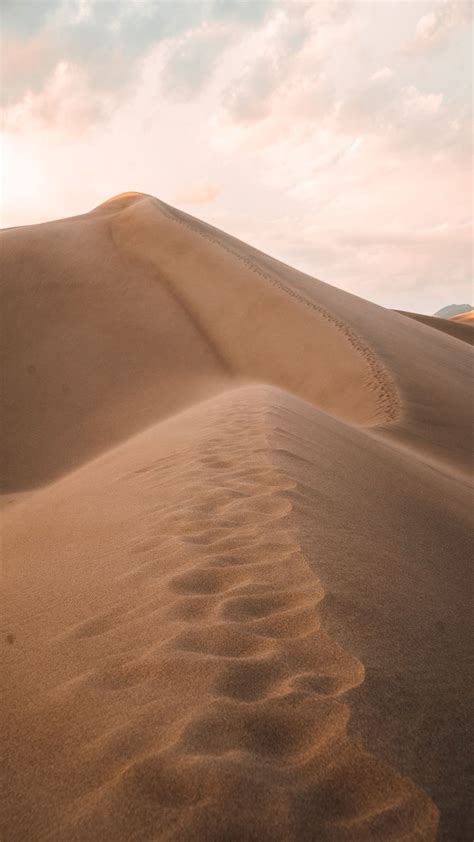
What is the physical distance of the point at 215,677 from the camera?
6.92 feet

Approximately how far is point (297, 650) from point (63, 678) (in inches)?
32.5

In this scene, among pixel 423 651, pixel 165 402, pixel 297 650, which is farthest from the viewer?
pixel 165 402

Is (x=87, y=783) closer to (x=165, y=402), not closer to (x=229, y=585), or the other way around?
(x=229, y=585)

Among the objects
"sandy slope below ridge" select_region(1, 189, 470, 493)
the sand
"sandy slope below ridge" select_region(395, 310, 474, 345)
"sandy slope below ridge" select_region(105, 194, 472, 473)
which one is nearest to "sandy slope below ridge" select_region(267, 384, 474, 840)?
the sand

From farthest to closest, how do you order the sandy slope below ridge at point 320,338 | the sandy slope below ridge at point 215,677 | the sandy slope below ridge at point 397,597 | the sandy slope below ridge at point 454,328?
the sandy slope below ridge at point 454,328
the sandy slope below ridge at point 320,338
the sandy slope below ridge at point 397,597
the sandy slope below ridge at point 215,677

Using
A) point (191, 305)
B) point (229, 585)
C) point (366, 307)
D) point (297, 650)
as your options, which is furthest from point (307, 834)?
point (366, 307)

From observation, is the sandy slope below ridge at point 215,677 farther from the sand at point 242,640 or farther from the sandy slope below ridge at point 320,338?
the sandy slope below ridge at point 320,338

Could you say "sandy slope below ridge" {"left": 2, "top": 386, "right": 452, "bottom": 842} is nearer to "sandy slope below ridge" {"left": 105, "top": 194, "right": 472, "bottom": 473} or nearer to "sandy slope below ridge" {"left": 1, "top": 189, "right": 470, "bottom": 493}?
"sandy slope below ridge" {"left": 105, "top": 194, "right": 472, "bottom": 473}

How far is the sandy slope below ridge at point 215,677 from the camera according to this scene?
63.9 inches

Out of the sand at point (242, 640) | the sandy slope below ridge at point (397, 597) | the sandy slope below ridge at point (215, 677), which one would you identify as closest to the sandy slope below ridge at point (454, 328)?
the sand at point (242, 640)

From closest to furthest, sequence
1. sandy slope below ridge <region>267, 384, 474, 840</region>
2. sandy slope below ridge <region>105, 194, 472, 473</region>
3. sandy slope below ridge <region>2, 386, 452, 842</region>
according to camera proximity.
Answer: sandy slope below ridge <region>2, 386, 452, 842</region>
sandy slope below ridge <region>267, 384, 474, 840</region>
sandy slope below ridge <region>105, 194, 472, 473</region>

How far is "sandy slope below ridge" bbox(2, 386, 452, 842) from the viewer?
162cm

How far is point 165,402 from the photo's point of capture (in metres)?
11.9

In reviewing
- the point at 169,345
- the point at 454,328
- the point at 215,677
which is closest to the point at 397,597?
the point at 215,677
